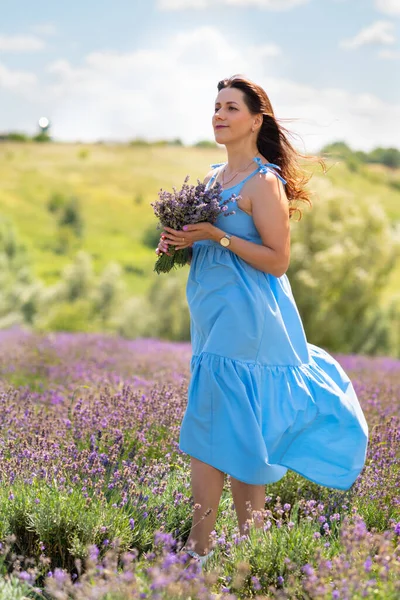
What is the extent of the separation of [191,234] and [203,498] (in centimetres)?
105

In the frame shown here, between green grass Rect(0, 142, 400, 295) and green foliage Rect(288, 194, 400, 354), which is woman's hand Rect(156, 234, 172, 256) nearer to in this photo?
green foliage Rect(288, 194, 400, 354)

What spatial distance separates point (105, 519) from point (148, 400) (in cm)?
137

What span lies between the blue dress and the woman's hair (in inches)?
7.7

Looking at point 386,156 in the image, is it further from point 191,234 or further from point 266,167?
point 191,234

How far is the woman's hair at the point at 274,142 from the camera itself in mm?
3037

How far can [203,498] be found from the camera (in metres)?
2.86

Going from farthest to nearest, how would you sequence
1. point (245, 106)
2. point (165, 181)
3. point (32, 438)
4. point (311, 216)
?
point (165, 181) → point (311, 216) → point (32, 438) → point (245, 106)

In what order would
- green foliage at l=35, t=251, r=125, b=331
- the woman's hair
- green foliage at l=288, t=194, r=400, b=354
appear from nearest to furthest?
the woman's hair → green foliage at l=288, t=194, r=400, b=354 → green foliage at l=35, t=251, r=125, b=331

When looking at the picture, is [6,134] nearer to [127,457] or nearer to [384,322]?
[384,322]

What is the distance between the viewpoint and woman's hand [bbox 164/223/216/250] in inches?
111

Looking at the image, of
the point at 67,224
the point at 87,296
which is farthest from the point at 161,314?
the point at 67,224

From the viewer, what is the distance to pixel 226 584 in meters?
2.71

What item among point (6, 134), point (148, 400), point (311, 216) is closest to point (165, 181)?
point (6, 134)

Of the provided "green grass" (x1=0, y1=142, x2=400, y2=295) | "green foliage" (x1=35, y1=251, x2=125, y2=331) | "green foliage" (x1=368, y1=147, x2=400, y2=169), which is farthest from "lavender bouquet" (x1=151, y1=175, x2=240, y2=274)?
"green foliage" (x1=368, y1=147, x2=400, y2=169)
